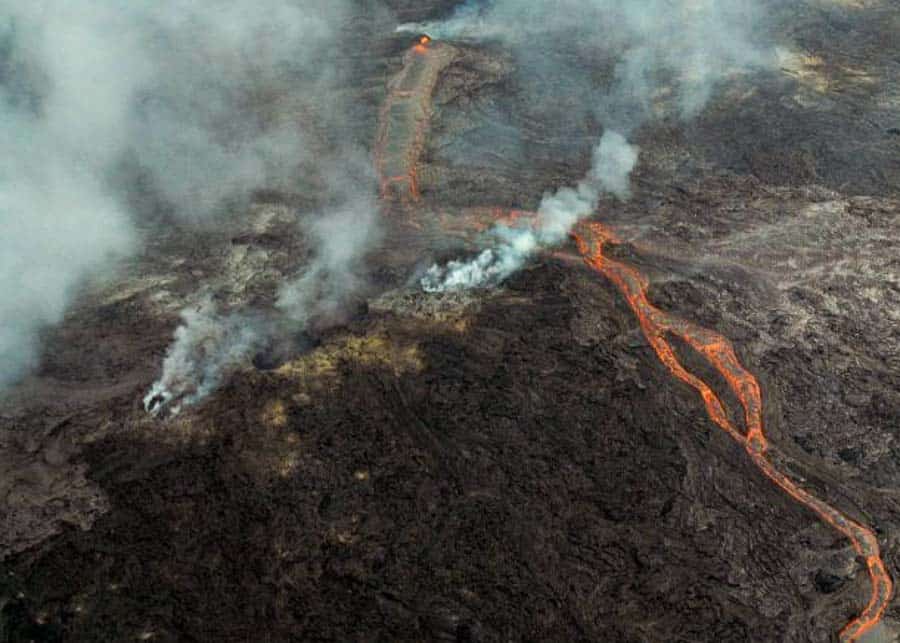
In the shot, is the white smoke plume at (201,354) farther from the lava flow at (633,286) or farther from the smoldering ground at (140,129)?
the lava flow at (633,286)

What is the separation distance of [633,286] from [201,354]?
12.6 m

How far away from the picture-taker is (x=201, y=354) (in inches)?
775

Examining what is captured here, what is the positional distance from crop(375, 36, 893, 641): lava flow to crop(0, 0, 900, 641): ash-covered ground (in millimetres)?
352

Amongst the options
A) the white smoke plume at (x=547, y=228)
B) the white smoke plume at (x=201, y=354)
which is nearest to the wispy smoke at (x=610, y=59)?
the white smoke plume at (x=547, y=228)

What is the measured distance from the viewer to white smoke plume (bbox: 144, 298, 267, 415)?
18.6 metres

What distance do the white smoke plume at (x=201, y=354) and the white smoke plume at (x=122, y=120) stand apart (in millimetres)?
3897

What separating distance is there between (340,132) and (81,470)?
16.9 m

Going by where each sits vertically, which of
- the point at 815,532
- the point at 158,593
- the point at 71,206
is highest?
the point at 71,206

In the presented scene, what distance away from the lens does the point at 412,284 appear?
22250mm

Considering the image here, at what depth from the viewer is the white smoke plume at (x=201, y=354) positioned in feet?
61.0

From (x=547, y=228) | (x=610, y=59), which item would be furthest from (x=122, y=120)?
(x=610, y=59)

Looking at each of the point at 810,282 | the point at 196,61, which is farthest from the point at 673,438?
the point at 196,61

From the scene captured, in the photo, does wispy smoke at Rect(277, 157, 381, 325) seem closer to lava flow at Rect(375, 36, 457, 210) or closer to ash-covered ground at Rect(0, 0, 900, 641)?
ash-covered ground at Rect(0, 0, 900, 641)

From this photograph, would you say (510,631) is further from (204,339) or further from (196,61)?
(196,61)
